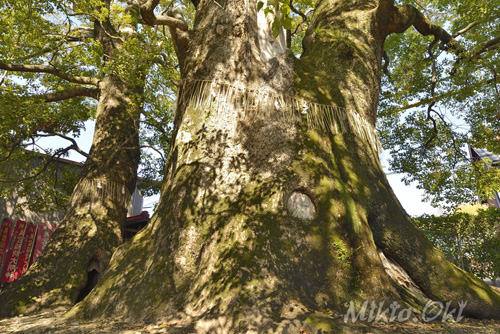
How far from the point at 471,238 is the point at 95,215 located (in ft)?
28.0

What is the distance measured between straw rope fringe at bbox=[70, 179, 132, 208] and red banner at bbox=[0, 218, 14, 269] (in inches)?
220

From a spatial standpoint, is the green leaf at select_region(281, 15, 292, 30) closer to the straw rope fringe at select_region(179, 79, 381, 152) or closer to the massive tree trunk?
the straw rope fringe at select_region(179, 79, 381, 152)

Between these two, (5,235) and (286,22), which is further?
(5,235)

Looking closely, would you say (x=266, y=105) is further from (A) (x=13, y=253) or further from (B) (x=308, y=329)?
(A) (x=13, y=253)

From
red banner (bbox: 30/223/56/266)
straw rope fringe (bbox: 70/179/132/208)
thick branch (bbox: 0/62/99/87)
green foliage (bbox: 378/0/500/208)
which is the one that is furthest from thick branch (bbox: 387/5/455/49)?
red banner (bbox: 30/223/56/266)

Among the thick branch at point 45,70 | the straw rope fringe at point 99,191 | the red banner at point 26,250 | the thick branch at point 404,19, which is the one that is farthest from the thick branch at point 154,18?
the red banner at point 26,250

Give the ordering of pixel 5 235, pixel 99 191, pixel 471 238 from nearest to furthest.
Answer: pixel 99 191
pixel 471 238
pixel 5 235

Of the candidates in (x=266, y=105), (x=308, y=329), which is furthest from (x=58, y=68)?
(x=308, y=329)

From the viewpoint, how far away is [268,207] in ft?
11.1

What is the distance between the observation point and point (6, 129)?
6.32 meters

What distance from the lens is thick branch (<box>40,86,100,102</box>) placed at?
7.05m

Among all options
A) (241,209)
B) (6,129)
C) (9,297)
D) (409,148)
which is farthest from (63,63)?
(409,148)

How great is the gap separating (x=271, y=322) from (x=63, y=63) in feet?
24.8

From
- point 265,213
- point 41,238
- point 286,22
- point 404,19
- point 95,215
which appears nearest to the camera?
point 286,22
